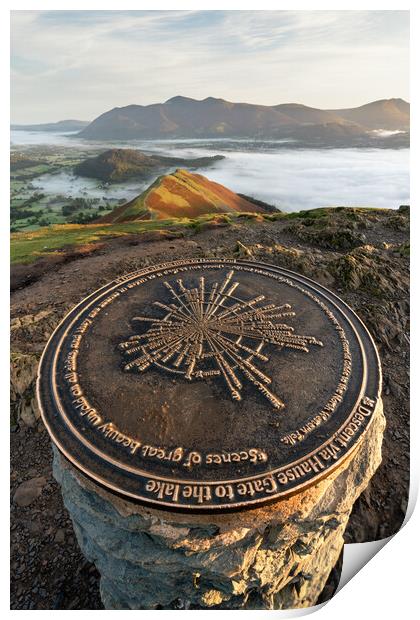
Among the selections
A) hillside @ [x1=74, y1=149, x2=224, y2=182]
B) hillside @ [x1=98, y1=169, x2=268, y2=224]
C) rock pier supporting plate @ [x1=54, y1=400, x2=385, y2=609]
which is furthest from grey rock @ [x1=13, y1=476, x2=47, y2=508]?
hillside @ [x1=74, y1=149, x2=224, y2=182]

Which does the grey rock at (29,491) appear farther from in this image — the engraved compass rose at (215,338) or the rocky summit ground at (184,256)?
the engraved compass rose at (215,338)

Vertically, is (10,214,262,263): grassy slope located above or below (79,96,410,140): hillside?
below

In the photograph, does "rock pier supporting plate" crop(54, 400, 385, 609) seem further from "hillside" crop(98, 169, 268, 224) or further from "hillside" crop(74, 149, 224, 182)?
"hillside" crop(74, 149, 224, 182)

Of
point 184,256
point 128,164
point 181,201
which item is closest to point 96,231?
point 181,201

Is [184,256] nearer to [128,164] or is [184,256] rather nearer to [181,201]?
[181,201]

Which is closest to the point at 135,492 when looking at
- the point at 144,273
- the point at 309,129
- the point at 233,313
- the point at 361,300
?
the point at 233,313

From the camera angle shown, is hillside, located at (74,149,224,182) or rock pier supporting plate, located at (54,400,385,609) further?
hillside, located at (74,149,224,182)

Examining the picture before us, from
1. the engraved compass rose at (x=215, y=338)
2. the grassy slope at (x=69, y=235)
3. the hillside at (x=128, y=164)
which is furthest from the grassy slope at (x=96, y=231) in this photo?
the engraved compass rose at (x=215, y=338)
